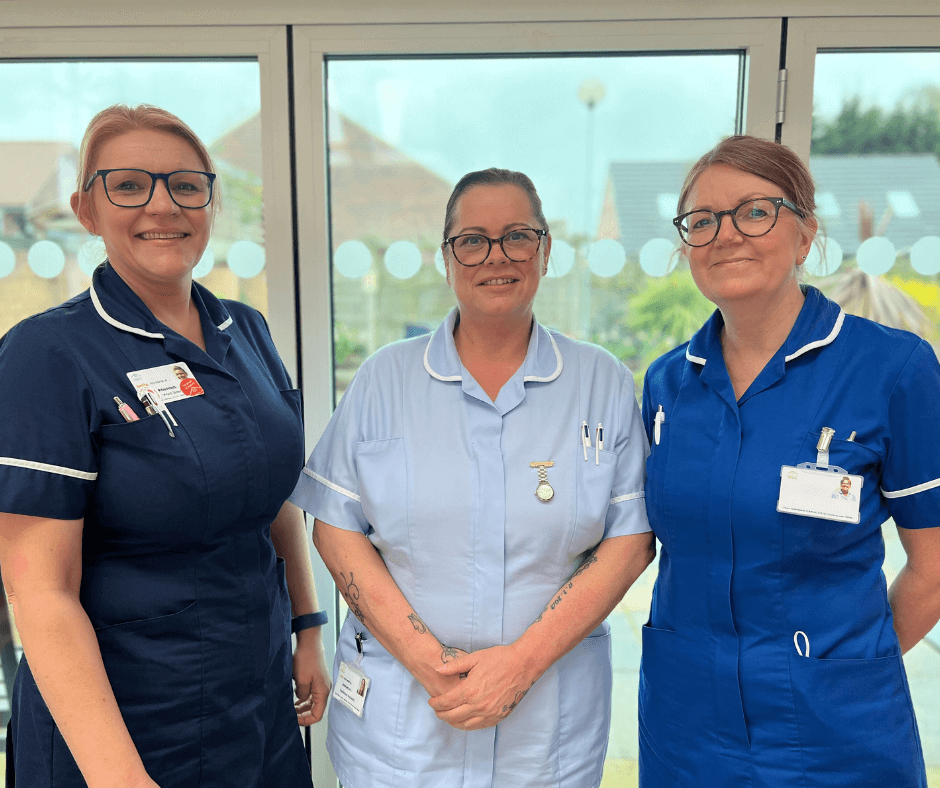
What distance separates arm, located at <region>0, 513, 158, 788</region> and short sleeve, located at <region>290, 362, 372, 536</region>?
484 millimetres

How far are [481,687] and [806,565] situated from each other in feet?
2.22

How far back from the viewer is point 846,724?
4.17ft

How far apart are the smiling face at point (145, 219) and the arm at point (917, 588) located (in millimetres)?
1563

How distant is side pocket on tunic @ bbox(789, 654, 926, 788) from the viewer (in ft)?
4.17

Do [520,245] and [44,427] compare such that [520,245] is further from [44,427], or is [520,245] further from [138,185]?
[44,427]

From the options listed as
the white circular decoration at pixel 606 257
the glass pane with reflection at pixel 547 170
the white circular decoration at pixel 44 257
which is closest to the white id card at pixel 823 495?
the glass pane with reflection at pixel 547 170

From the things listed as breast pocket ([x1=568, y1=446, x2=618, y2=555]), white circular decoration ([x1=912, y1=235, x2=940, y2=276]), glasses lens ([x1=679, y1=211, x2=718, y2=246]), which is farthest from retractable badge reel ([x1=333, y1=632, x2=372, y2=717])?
white circular decoration ([x1=912, y1=235, x2=940, y2=276])

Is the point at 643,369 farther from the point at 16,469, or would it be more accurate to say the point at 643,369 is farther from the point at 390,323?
the point at 16,469

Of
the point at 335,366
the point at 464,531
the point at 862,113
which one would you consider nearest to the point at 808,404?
the point at 464,531

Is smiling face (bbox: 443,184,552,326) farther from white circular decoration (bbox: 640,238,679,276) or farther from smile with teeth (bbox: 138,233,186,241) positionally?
white circular decoration (bbox: 640,238,679,276)

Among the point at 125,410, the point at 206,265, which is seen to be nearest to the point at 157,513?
the point at 125,410

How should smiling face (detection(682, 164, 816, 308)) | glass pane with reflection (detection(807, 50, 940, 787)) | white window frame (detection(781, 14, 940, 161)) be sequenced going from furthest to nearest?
glass pane with reflection (detection(807, 50, 940, 787)) → white window frame (detection(781, 14, 940, 161)) → smiling face (detection(682, 164, 816, 308))

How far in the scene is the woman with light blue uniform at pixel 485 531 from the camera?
138cm

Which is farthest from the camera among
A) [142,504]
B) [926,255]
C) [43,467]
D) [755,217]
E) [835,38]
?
[926,255]
